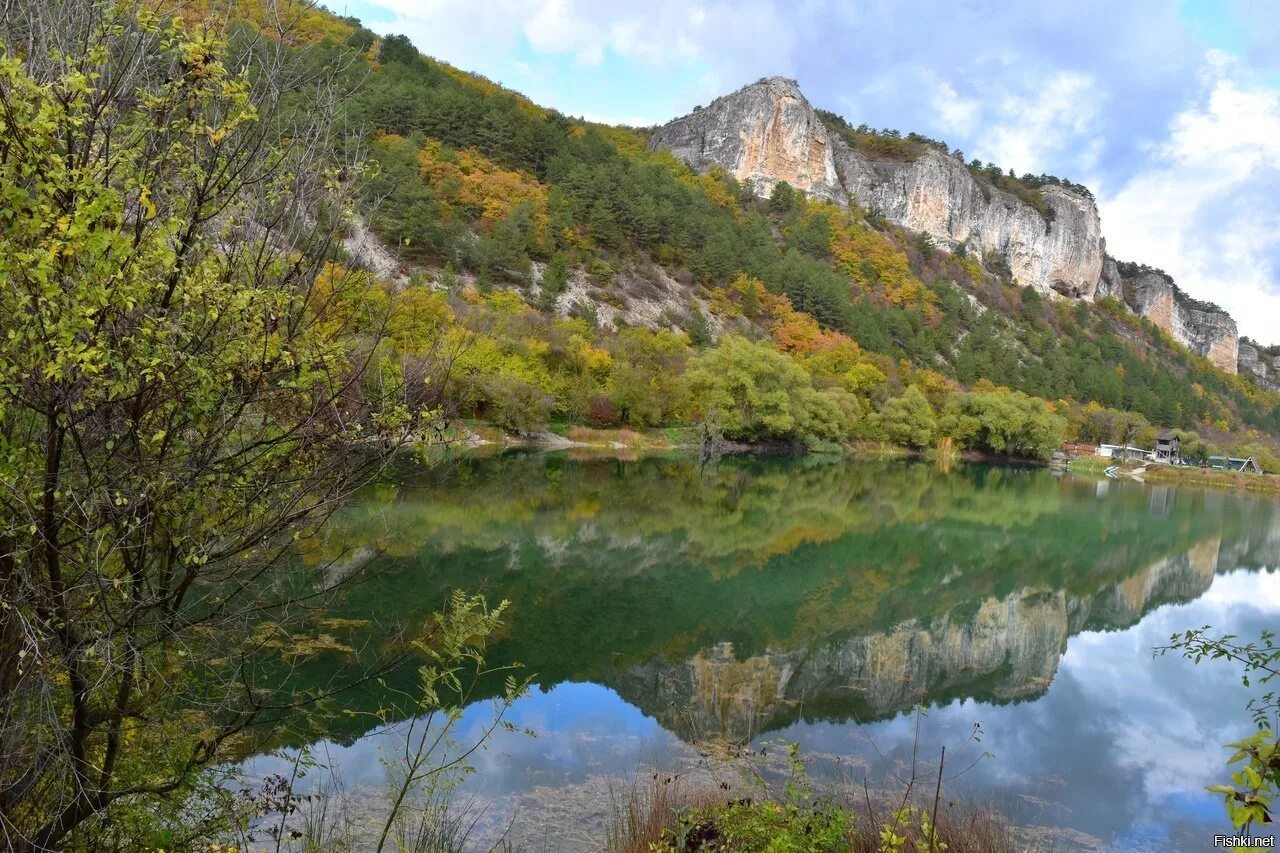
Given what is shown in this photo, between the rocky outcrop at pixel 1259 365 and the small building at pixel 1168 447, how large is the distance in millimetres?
109346

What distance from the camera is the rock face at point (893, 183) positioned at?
133 metres

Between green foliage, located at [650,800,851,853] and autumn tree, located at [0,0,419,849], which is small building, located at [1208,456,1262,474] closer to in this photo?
green foliage, located at [650,800,851,853]

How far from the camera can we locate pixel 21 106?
2.82 meters

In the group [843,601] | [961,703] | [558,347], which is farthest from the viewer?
[558,347]

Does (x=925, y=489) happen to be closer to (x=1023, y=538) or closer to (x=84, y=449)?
(x=1023, y=538)

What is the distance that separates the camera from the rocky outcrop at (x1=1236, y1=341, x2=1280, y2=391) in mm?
178500

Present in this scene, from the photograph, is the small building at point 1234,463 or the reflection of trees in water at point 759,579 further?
the small building at point 1234,463

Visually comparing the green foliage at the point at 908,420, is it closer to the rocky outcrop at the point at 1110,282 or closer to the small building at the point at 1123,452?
the small building at the point at 1123,452

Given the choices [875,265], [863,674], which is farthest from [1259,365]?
[863,674]

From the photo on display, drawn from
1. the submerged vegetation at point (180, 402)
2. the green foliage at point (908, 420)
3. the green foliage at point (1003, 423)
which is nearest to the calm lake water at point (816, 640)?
the submerged vegetation at point (180, 402)

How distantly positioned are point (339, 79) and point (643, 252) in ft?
261

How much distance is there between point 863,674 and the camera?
11617 millimetres

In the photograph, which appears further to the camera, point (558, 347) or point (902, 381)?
point (902, 381)

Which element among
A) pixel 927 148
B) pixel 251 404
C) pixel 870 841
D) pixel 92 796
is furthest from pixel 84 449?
pixel 927 148
